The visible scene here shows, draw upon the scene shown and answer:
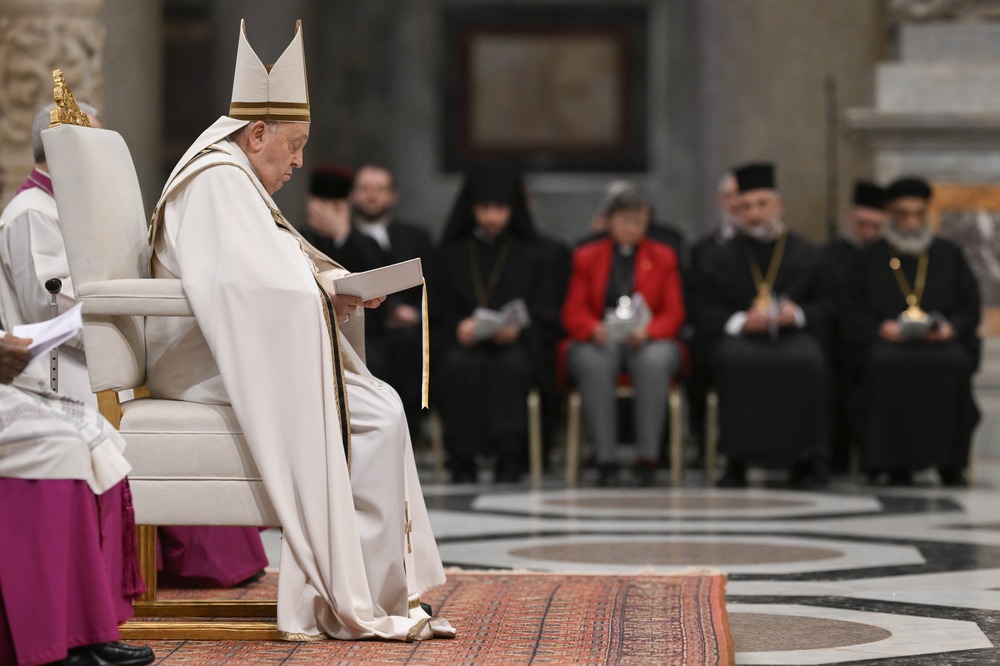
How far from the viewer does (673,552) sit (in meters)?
5.73

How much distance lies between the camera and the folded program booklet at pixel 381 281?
3959mm

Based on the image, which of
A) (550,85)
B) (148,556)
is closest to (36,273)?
(148,556)

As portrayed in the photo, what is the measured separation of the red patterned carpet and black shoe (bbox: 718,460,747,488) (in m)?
3.50

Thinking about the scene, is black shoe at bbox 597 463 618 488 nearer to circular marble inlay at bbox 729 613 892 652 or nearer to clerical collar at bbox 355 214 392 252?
clerical collar at bbox 355 214 392 252

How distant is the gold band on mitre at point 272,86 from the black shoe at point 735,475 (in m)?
4.68

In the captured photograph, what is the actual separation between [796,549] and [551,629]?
210 cm

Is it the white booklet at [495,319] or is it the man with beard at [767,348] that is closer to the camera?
the man with beard at [767,348]

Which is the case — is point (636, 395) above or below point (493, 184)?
below

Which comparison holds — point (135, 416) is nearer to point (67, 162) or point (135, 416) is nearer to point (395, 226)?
point (67, 162)

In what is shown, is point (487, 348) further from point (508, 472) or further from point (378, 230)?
point (378, 230)

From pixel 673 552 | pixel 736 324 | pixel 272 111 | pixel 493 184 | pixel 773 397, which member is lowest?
pixel 673 552

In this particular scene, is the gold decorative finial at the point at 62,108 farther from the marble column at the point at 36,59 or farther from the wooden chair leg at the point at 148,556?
the marble column at the point at 36,59

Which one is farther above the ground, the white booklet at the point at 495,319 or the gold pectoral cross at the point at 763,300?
the gold pectoral cross at the point at 763,300

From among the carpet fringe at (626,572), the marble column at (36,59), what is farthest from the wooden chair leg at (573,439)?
the carpet fringe at (626,572)
